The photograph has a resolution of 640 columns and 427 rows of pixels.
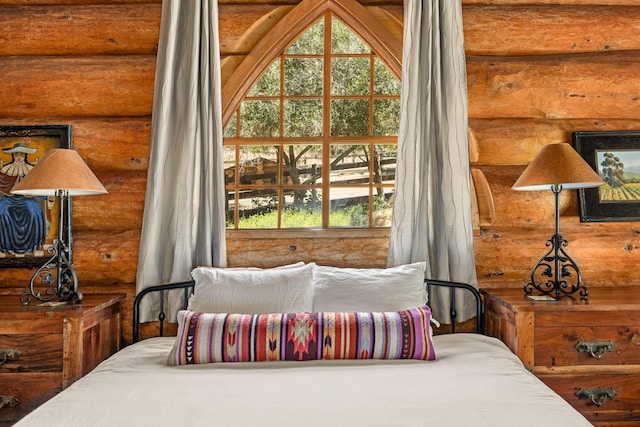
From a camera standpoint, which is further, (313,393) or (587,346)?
(587,346)

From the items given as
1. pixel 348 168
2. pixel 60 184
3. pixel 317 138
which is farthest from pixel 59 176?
pixel 348 168

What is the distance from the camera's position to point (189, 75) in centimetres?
284

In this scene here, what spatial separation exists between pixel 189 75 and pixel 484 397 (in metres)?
2.30

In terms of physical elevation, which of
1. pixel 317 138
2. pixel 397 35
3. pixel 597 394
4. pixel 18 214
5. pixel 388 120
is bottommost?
pixel 597 394

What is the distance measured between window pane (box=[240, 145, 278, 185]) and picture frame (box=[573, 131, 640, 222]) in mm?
1941

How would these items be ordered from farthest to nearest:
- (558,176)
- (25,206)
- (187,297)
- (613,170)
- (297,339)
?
(613,170), (25,206), (187,297), (558,176), (297,339)

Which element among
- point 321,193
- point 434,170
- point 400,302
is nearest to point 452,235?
point 434,170

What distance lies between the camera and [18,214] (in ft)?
9.52

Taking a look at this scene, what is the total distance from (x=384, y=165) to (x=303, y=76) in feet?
2.58

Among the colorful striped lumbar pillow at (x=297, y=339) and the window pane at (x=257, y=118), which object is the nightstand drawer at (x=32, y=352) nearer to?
the colorful striped lumbar pillow at (x=297, y=339)

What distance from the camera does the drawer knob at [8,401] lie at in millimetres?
2334

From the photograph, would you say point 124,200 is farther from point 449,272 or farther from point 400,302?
point 449,272

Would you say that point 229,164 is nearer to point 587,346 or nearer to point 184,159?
point 184,159

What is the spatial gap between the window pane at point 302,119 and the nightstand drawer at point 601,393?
194 cm
